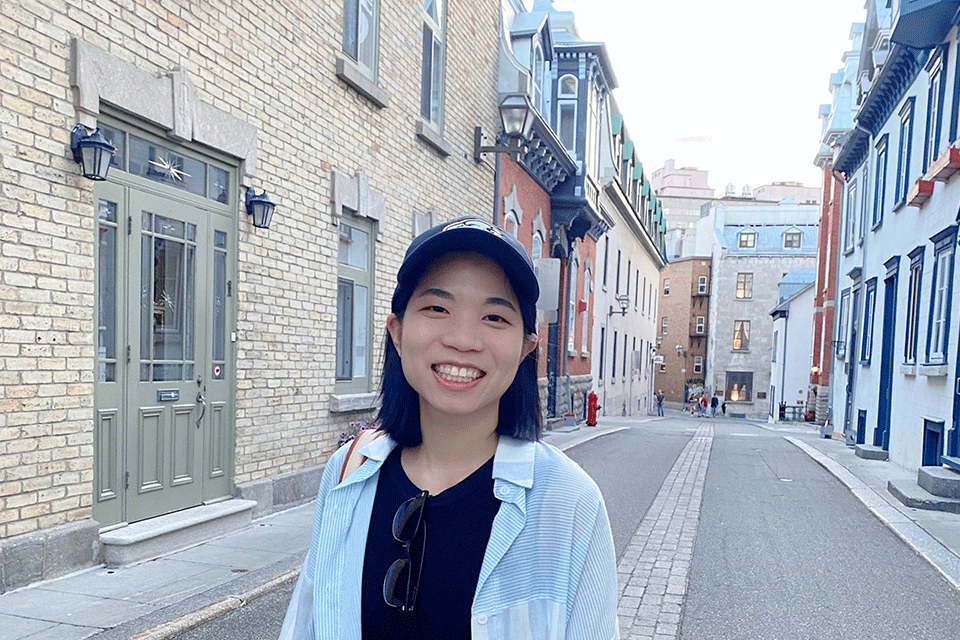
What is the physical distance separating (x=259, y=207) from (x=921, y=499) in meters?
8.63

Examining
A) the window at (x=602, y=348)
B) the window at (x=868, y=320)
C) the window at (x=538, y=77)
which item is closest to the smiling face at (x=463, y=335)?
the window at (x=538, y=77)

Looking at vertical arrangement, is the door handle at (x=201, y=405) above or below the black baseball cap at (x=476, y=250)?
below

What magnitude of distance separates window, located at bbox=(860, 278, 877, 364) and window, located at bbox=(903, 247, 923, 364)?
3.24 metres

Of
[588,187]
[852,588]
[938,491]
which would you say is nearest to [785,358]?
[588,187]

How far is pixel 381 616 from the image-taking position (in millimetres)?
1495

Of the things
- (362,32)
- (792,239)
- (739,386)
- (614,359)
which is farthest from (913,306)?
(739,386)

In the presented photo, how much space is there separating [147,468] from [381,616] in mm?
5147

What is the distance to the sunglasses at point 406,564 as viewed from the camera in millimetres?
1470

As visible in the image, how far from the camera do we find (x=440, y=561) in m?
1.50

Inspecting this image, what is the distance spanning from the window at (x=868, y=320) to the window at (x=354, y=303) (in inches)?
484

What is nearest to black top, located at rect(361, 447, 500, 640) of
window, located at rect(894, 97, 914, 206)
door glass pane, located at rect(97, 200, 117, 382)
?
door glass pane, located at rect(97, 200, 117, 382)

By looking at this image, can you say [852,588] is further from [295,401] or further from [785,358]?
[785,358]

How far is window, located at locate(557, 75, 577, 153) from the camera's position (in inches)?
802

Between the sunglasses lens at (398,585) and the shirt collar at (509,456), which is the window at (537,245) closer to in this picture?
the shirt collar at (509,456)
